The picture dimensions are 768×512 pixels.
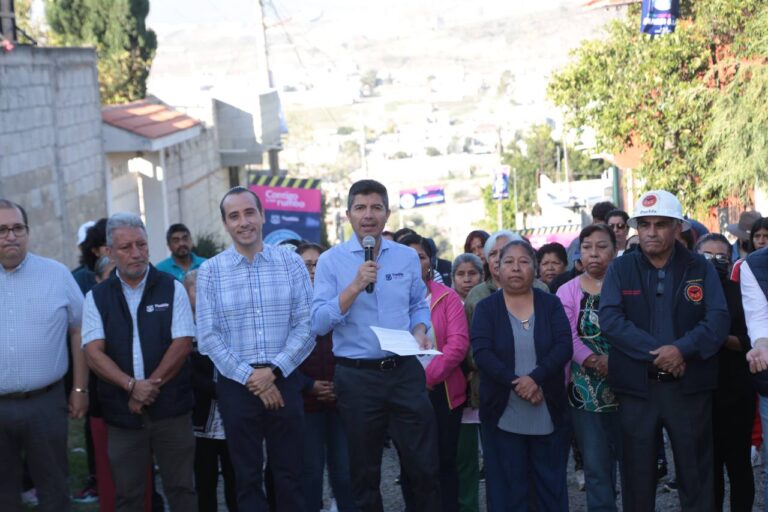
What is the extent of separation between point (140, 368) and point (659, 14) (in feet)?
42.0

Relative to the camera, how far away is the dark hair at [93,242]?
8914mm

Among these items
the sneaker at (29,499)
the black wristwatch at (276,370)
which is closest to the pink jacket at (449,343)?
the black wristwatch at (276,370)

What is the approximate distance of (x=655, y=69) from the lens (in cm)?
1814

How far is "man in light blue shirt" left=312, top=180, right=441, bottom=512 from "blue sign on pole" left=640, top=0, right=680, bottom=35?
11696 mm

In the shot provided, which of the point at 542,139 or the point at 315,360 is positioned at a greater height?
the point at 542,139

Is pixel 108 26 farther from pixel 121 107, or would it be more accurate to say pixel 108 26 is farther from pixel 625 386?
pixel 625 386

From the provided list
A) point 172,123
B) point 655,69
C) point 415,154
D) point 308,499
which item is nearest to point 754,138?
point 655,69

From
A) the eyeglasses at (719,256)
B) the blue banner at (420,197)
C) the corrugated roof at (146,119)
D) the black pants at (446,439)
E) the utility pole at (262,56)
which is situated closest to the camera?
the black pants at (446,439)

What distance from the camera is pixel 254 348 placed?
Result: 6.48m

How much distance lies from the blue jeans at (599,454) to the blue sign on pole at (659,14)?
1135 cm

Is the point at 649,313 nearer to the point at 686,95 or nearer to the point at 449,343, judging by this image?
the point at 449,343

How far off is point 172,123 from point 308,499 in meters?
18.0

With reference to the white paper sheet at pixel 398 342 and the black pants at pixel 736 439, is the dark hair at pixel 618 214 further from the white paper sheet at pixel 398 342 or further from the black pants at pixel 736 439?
the white paper sheet at pixel 398 342

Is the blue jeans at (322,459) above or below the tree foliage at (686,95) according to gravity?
below
